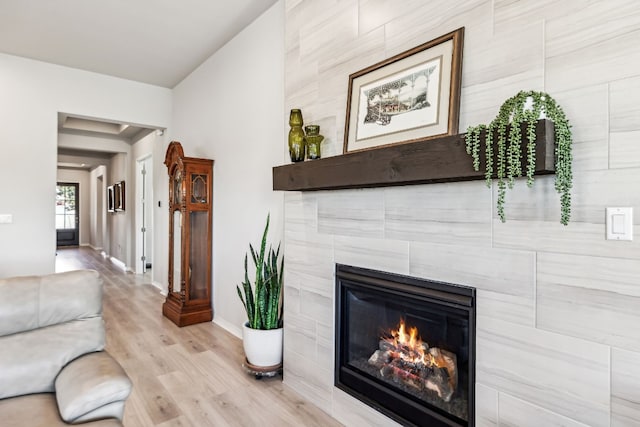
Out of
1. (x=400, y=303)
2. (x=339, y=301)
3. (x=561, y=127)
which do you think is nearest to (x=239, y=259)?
(x=339, y=301)

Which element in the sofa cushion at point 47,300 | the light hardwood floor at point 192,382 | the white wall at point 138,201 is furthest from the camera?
the white wall at point 138,201

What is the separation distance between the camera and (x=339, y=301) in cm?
220

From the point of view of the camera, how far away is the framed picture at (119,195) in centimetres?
777

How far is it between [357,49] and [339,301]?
4.62ft

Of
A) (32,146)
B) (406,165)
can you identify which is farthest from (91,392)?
(32,146)

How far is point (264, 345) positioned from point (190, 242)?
73.2 inches

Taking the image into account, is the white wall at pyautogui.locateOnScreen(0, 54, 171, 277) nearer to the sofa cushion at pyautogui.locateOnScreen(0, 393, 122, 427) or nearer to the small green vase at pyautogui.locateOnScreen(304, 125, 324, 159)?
the sofa cushion at pyautogui.locateOnScreen(0, 393, 122, 427)

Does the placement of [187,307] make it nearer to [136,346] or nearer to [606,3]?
[136,346]

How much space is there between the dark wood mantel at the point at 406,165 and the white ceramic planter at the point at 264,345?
43.7 inches

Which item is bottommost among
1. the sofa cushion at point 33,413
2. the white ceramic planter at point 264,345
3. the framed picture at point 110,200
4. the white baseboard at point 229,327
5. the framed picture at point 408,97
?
the white baseboard at point 229,327

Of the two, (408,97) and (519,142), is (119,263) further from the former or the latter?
(519,142)

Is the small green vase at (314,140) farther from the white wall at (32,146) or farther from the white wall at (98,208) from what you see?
the white wall at (98,208)

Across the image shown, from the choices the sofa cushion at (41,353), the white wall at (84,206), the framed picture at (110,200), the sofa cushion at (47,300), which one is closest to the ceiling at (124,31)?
the sofa cushion at (47,300)

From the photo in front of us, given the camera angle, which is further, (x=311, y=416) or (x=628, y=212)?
(x=311, y=416)
